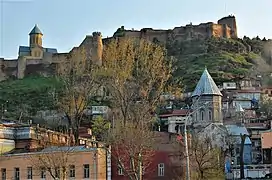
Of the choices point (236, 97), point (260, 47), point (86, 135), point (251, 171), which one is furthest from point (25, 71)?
point (251, 171)

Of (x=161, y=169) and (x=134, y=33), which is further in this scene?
(x=134, y=33)

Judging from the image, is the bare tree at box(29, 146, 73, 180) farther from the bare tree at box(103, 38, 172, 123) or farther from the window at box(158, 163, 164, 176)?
the window at box(158, 163, 164, 176)

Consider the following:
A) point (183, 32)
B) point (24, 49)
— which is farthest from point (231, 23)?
point (24, 49)

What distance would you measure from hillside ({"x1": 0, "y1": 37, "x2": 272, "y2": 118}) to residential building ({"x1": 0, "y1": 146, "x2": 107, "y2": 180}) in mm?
51113

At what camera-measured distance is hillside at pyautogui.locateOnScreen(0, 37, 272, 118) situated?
9838 centimetres

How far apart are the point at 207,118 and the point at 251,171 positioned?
17.4 meters

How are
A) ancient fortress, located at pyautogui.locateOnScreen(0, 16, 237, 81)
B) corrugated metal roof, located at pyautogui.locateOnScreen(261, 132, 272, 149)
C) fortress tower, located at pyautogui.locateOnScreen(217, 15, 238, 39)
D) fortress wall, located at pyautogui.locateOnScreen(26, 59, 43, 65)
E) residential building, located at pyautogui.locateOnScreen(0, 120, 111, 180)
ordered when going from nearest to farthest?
1. residential building, located at pyautogui.locateOnScreen(0, 120, 111, 180)
2. corrugated metal roof, located at pyautogui.locateOnScreen(261, 132, 272, 149)
3. ancient fortress, located at pyautogui.locateOnScreen(0, 16, 237, 81)
4. fortress wall, located at pyautogui.locateOnScreen(26, 59, 43, 65)
5. fortress tower, located at pyautogui.locateOnScreen(217, 15, 238, 39)

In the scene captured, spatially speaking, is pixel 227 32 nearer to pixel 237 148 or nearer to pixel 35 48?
pixel 35 48

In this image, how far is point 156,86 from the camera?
125 ft

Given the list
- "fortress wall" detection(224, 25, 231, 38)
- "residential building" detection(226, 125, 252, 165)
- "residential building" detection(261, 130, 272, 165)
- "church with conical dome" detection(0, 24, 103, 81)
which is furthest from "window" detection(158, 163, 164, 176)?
"fortress wall" detection(224, 25, 231, 38)

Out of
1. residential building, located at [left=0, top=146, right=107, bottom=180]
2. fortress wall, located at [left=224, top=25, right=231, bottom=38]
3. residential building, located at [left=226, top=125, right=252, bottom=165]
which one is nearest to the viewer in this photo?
residential building, located at [left=0, top=146, right=107, bottom=180]

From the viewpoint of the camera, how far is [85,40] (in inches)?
4466

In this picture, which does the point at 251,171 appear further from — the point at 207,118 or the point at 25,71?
the point at 25,71

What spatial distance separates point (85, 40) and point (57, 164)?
81463 millimetres
